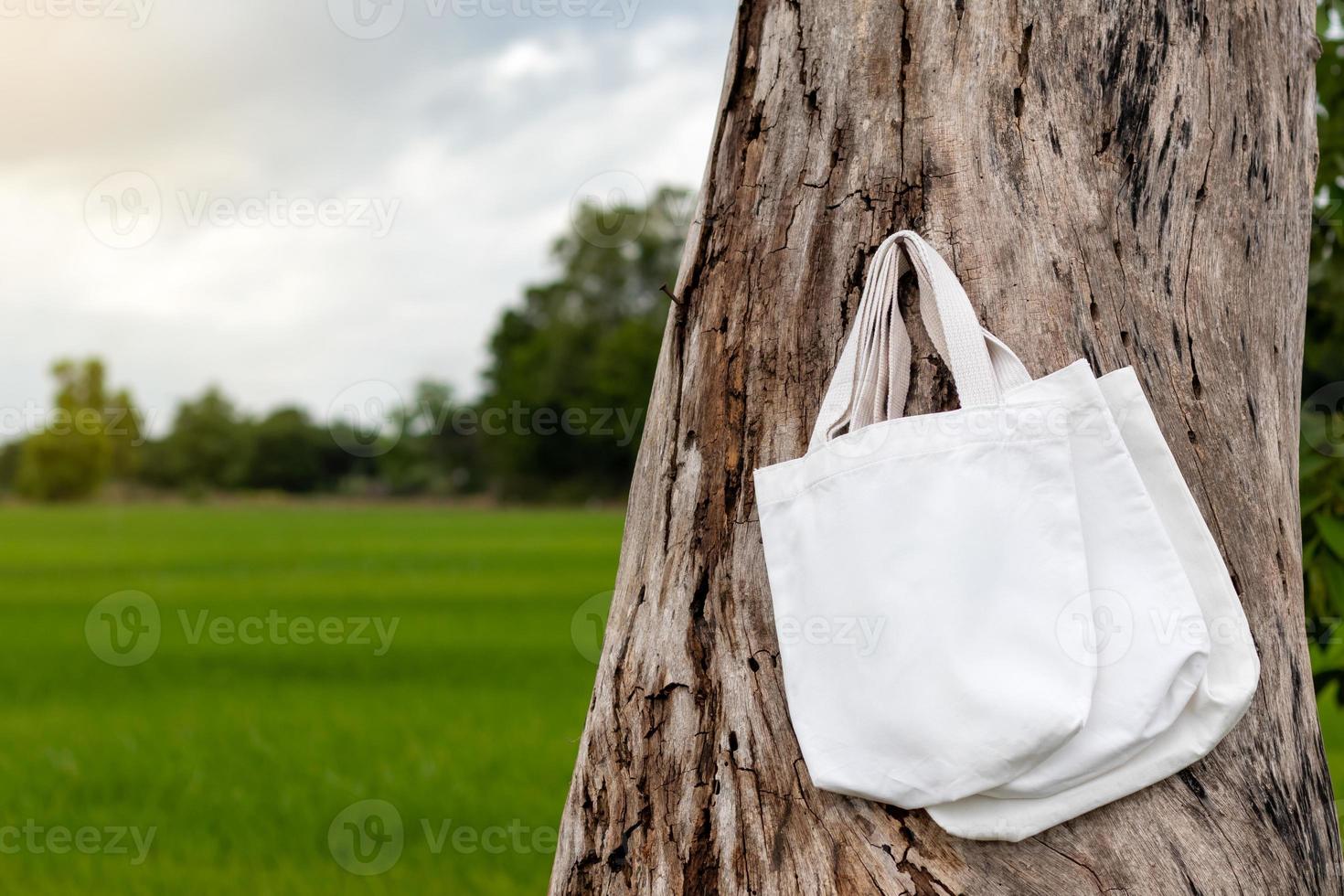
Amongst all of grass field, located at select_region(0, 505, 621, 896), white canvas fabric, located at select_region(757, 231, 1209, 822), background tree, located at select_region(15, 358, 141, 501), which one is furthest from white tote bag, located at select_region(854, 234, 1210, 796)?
background tree, located at select_region(15, 358, 141, 501)

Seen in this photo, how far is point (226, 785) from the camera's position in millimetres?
5012

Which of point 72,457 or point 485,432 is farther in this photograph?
point 72,457

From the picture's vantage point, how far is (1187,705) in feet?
4.80

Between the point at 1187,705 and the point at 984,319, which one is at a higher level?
the point at 984,319

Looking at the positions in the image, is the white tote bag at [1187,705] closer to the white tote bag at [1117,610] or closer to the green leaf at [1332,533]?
the white tote bag at [1117,610]

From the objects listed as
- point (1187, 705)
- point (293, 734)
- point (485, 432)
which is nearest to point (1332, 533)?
point (1187, 705)

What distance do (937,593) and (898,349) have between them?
421mm

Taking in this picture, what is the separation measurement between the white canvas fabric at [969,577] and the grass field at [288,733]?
9.11ft

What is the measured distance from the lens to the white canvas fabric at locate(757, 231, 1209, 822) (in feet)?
4.51

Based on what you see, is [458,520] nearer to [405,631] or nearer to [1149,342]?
[405,631]

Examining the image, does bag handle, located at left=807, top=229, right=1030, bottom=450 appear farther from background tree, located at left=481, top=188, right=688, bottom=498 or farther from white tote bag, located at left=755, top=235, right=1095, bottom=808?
background tree, located at left=481, top=188, right=688, bottom=498

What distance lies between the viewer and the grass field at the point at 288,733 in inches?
161

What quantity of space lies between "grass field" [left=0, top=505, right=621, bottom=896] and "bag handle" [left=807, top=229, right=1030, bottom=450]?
2.94 meters

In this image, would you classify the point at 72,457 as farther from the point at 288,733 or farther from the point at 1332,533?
the point at 1332,533
